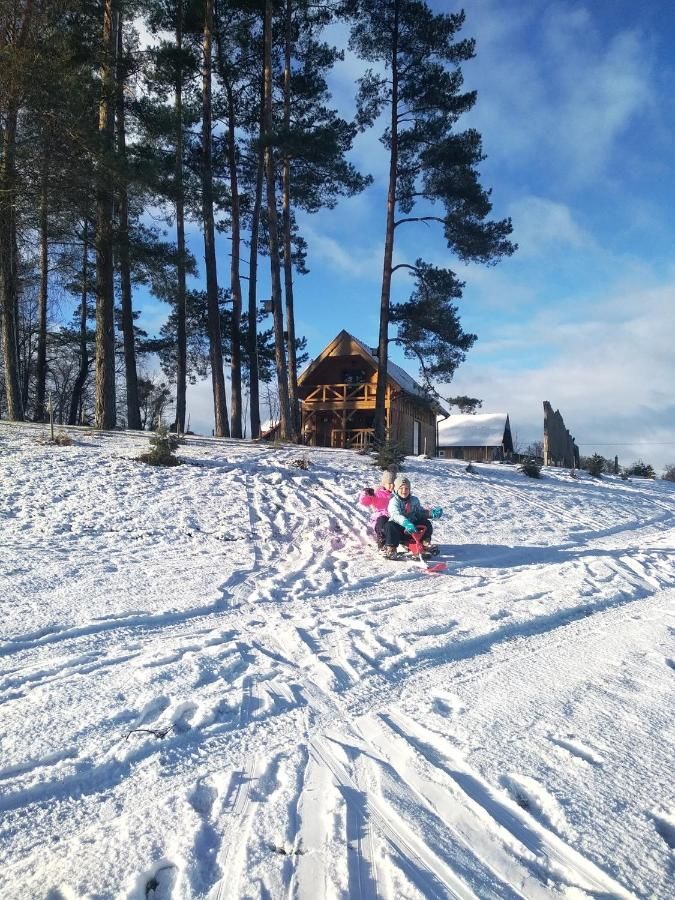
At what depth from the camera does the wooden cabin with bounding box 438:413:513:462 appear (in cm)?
3812

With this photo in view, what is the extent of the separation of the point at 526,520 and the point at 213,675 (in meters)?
8.44

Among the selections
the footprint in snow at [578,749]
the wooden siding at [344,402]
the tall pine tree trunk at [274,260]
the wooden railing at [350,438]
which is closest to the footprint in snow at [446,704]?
the footprint in snow at [578,749]

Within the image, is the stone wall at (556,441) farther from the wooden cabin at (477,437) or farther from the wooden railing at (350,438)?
the wooden cabin at (477,437)

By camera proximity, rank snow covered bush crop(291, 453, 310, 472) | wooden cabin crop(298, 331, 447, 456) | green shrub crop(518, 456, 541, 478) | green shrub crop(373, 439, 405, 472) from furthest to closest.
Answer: wooden cabin crop(298, 331, 447, 456) → green shrub crop(518, 456, 541, 478) → green shrub crop(373, 439, 405, 472) → snow covered bush crop(291, 453, 310, 472)

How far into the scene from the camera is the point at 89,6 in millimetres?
14062

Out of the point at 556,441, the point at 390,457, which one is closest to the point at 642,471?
the point at 556,441

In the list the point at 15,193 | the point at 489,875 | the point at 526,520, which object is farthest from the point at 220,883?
the point at 15,193

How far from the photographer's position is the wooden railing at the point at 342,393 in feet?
82.1

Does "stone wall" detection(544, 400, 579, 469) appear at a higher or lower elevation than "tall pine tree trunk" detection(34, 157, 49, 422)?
lower

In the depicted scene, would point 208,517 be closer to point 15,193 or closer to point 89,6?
point 15,193

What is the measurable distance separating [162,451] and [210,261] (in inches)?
381

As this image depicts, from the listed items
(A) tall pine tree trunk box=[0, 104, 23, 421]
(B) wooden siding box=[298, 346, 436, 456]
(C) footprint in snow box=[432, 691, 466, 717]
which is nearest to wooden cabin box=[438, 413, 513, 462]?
(B) wooden siding box=[298, 346, 436, 456]

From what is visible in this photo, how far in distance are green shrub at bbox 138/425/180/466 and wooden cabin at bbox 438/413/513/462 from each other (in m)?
28.7

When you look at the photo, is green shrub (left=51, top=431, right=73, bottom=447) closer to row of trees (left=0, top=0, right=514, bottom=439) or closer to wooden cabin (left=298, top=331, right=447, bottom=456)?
row of trees (left=0, top=0, right=514, bottom=439)
